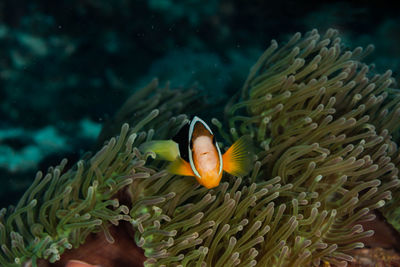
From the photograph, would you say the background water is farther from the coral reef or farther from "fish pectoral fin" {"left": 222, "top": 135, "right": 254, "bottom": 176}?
"fish pectoral fin" {"left": 222, "top": 135, "right": 254, "bottom": 176}

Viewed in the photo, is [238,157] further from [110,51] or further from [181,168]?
[110,51]

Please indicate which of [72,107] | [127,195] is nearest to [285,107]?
[127,195]

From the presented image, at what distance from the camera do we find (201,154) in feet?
4.22

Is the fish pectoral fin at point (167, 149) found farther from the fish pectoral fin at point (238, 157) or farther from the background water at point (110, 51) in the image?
the background water at point (110, 51)

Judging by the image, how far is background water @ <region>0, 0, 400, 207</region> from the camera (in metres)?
3.59

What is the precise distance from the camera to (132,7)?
4227 mm

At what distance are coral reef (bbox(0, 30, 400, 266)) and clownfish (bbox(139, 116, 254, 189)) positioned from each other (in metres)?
0.14

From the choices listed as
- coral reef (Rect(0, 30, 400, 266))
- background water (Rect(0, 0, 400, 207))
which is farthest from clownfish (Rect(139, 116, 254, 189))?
background water (Rect(0, 0, 400, 207))

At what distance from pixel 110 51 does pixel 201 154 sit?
3185 mm

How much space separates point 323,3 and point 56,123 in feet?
11.0

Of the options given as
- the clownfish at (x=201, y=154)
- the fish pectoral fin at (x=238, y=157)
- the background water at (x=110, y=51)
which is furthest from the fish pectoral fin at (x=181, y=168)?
the background water at (x=110, y=51)

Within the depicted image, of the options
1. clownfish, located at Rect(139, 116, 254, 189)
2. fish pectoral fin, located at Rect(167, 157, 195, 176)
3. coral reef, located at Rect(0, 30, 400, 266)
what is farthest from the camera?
coral reef, located at Rect(0, 30, 400, 266)

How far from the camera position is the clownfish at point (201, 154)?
1.29 m

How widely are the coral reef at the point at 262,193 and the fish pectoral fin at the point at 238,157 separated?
0.41ft
